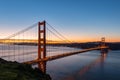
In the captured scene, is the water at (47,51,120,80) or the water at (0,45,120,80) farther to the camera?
the water at (0,45,120,80)

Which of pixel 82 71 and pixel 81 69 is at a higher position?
pixel 82 71

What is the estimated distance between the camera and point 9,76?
42.9ft

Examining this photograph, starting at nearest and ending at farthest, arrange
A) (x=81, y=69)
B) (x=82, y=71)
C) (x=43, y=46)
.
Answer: (x=43, y=46) → (x=82, y=71) → (x=81, y=69)

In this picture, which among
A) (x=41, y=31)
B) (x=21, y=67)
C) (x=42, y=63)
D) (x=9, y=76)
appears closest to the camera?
(x=9, y=76)

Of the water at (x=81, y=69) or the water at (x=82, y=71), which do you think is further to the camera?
the water at (x=81, y=69)

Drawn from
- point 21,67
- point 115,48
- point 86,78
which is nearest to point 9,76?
point 21,67

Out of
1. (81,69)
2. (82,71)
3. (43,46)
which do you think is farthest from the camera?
(81,69)

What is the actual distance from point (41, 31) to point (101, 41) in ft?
288

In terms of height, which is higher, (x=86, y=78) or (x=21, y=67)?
(x=21, y=67)

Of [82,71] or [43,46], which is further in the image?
[82,71]

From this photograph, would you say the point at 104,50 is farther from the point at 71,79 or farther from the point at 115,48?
the point at 71,79

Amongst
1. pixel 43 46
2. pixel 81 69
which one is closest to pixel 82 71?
pixel 81 69

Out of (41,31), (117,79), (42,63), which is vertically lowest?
(117,79)

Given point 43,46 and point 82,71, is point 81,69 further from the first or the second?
point 43,46
